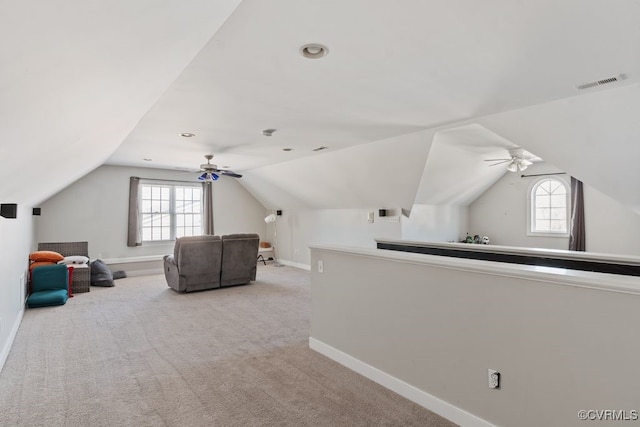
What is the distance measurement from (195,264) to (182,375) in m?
3.20

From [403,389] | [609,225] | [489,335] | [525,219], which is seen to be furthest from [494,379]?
[525,219]

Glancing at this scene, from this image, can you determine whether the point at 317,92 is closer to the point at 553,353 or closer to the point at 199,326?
the point at 553,353

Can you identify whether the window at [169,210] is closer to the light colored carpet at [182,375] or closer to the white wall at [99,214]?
the white wall at [99,214]

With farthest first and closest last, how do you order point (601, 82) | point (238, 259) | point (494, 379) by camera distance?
point (238, 259)
point (601, 82)
point (494, 379)

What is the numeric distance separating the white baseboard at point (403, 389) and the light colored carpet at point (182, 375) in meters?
0.05

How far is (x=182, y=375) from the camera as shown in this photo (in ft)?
9.55

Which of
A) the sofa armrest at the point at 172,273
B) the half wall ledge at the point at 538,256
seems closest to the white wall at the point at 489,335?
the half wall ledge at the point at 538,256

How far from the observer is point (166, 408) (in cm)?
242

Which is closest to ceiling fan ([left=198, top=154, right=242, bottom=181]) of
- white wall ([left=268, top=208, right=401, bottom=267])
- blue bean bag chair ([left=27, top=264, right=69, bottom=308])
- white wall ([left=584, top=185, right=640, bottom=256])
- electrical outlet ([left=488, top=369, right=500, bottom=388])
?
white wall ([left=268, top=208, right=401, bottom=267])

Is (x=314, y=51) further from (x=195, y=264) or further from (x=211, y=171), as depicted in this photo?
(x=195, y=264)

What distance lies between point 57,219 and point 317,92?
21.7ft

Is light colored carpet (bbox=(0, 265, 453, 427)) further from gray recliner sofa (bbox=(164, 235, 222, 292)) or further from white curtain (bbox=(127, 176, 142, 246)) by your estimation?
white curtain (bbox=(127, 176, 142, 246))

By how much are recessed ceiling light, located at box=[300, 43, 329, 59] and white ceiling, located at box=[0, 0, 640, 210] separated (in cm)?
6

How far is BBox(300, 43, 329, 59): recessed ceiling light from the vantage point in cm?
228
